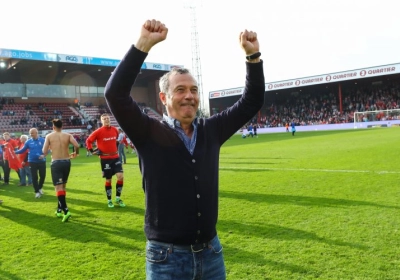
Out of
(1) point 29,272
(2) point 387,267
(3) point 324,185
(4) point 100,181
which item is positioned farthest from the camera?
(4) point 100,181

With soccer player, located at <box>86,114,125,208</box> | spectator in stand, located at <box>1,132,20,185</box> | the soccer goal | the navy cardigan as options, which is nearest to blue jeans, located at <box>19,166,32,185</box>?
spectator in stand, located at <box>1,132,20,185</box>

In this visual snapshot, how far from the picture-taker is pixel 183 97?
7.54 ft

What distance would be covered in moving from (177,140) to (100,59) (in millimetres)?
39151

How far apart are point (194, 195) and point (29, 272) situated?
11.8ft

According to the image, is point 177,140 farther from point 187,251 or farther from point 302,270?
point 302,270

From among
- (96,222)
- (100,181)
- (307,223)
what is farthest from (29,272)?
(100,181)

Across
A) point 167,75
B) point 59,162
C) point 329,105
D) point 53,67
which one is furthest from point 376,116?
point 167,75

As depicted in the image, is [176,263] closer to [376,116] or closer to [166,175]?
[166,175]

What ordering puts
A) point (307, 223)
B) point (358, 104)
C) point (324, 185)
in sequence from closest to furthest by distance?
point (307, 223)
point (324, 185)
point (358, 104)

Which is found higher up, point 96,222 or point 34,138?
point 34,138

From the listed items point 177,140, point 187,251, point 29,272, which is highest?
point 177,140

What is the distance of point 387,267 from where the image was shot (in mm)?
4219

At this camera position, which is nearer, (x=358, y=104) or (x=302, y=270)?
(x=302, y=270)

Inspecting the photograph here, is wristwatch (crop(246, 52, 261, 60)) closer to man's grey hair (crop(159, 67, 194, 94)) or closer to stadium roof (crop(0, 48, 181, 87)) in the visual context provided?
man's grey hair (crop(159, 67, 194, 94))
